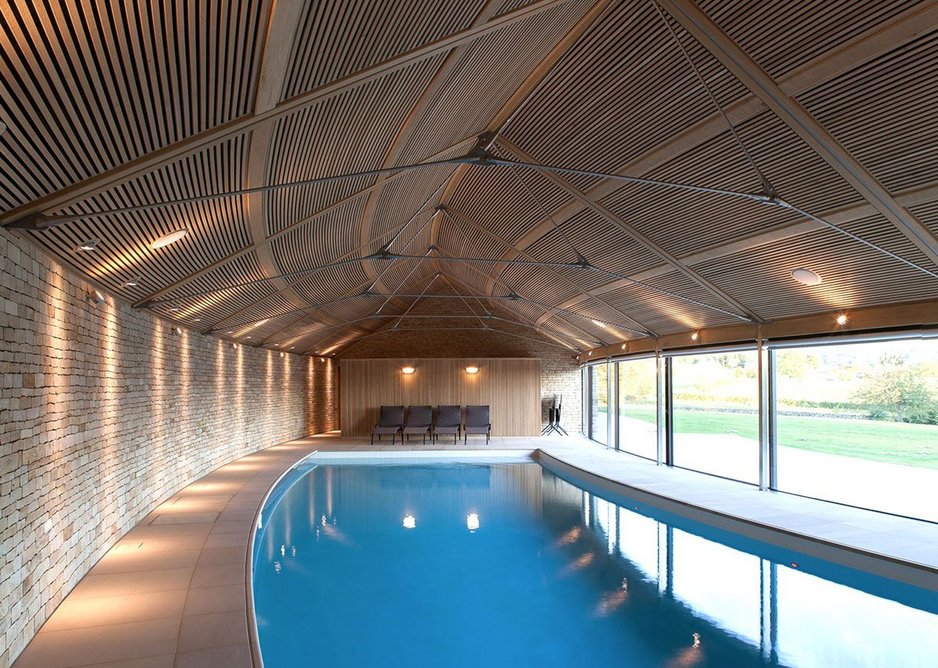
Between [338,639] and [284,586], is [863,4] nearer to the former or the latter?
[338,639]

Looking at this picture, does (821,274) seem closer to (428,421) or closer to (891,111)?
(891,111)

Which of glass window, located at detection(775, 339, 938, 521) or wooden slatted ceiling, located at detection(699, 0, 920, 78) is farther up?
wooden slatted ceiling, located at detection(699, 0, 920, 78)

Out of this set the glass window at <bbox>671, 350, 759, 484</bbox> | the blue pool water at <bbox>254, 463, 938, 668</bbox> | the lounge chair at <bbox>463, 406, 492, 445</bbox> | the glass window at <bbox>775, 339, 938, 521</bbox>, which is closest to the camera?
the blue pool water at <bbox>254, 463, 938, 668</bbox>

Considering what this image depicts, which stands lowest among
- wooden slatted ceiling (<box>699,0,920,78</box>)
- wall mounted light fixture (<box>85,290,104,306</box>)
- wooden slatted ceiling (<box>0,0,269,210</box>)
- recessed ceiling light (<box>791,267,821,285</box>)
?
wall mounted light fixture (<box>85,290,104,306</box>)

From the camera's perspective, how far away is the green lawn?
71.5 ft

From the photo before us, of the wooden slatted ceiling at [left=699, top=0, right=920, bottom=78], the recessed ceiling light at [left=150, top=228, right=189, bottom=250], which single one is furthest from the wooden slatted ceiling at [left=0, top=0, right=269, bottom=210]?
the wooden slatted ceiling at [left=699, top=0, right=920, bottom=78]

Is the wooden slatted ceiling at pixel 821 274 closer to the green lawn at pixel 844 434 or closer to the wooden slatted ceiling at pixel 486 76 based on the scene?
the wooden slatted ceiling at pixel 486 76

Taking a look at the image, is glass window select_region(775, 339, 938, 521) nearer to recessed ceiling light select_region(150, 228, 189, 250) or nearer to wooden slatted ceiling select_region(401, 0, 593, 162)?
wooden slatted ceiling select_region(401, 0, 593, 162)

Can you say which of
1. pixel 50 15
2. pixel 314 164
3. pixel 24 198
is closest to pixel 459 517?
pixel 314 164

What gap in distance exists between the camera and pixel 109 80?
10.4ft

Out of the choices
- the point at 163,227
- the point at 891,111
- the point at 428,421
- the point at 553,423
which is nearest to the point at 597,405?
the point at 553,423

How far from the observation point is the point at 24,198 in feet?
12.9

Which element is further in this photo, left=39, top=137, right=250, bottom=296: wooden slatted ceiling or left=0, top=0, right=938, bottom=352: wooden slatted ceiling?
left=39, top=137, right=250, bottom=296: wooden slatted ceiling

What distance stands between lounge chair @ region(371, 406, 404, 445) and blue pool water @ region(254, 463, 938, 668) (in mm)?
8166
